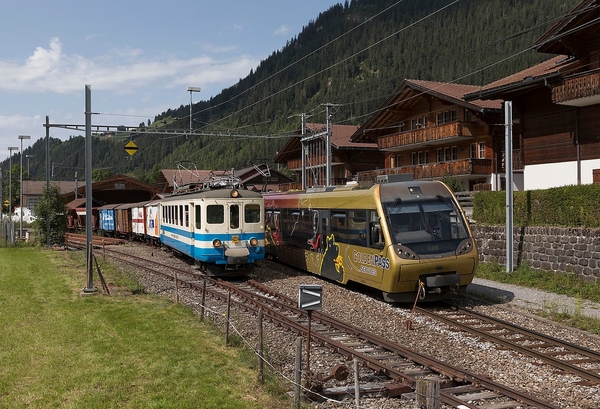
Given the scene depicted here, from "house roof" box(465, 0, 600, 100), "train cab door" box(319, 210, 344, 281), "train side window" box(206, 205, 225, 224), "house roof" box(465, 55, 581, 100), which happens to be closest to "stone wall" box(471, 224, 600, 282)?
"train cab door" box(319, 210, 344, 281)

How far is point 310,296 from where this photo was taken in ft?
25.2

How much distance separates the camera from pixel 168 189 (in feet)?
245

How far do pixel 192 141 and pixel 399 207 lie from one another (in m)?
174

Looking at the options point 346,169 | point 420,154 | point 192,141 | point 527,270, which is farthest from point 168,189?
point 192,141

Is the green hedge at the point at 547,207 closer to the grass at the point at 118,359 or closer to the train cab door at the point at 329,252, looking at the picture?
the train cab door at the point at 329,252

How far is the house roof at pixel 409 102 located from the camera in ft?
111

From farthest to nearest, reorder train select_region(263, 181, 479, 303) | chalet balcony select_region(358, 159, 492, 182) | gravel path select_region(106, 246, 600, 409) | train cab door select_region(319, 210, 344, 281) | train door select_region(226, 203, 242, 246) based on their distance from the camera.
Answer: chalet balcony select_region(358, 159, 492, 182), train door select_region(226, 203, 242, 246), train cab door select_region(319, 210, 344, 281), train select_region(263, 181, 479, 303), gravel path select_region(106, 246, 600, 409)

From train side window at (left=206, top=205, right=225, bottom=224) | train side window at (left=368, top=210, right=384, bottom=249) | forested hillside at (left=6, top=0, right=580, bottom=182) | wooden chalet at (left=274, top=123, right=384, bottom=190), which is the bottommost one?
train side window at (left=368, top=210, right=384, bottom=249)

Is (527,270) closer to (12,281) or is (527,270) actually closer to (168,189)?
(12,281)

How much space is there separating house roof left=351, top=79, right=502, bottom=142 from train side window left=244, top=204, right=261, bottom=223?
1677 cm

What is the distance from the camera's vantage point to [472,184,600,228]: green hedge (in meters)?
16.6

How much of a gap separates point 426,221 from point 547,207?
717cm

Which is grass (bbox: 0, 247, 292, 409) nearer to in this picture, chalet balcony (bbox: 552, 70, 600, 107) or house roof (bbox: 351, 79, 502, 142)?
chalet balcony (bbox: 552, 70, 600, 107)

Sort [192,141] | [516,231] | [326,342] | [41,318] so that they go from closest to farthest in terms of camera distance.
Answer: [326,342]
[41,318]
[516,231]
[192,141]
